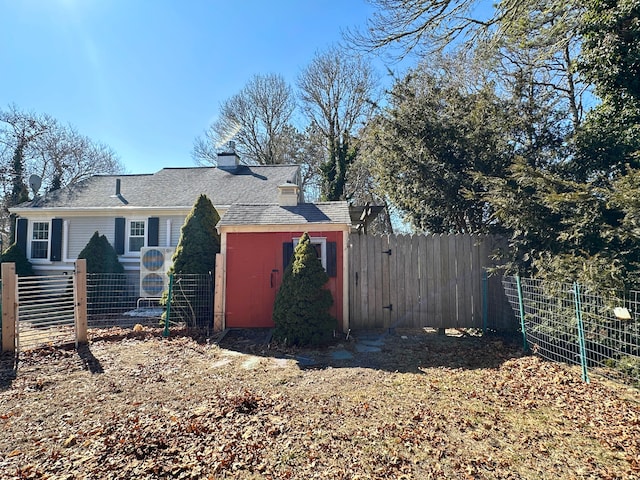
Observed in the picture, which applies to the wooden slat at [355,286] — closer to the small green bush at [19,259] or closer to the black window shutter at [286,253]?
the black window shutter at [286,253]

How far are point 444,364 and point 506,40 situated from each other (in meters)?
7.25

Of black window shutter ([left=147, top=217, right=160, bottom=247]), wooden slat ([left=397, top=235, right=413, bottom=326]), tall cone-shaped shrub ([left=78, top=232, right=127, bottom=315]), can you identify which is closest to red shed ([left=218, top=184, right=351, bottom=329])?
wooden slat ([left=397, top=235, right=413, bottom=326])

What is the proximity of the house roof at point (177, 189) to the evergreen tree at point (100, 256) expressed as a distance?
5.73 feet

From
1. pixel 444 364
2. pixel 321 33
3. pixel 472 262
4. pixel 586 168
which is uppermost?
pixel 321 33

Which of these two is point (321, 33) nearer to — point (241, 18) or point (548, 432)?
point (241, 18)

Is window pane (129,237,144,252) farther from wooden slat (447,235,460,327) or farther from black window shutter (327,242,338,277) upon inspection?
wooden slat (447,235,460,327)

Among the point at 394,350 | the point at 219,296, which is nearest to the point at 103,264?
the point at 219,296

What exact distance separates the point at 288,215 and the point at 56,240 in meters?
9.96

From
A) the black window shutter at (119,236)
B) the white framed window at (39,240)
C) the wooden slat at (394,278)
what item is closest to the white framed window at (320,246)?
the wooden slat at (394,278)

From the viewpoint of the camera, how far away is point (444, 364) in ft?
16.4

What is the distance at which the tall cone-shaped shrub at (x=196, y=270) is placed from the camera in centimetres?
731

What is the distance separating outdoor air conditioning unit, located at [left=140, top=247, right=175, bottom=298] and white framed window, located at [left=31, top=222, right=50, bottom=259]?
16.8ft

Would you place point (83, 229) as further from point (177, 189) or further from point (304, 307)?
point (304, 307)

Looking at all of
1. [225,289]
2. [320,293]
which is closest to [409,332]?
[320,293]
